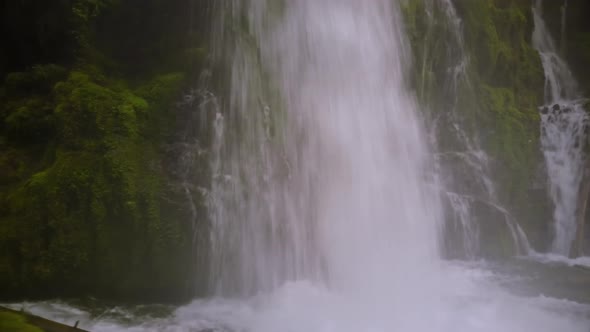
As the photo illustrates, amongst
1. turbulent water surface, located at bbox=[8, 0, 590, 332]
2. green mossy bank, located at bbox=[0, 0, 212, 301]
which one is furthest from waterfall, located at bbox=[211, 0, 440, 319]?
green mossy bank, located at bbox=[0, 0, 212, 301]

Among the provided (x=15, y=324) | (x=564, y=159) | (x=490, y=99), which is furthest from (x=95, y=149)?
(x=564, y=159)

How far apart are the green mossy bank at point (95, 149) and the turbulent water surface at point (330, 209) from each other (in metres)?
0.57

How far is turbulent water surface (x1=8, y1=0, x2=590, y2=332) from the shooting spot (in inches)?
272

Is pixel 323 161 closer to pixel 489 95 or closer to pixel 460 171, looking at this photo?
pixel 460 171

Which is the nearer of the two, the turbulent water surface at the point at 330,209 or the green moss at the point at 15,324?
the green moss at the point at 15,324

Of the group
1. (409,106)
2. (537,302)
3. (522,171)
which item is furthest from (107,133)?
(522,171)

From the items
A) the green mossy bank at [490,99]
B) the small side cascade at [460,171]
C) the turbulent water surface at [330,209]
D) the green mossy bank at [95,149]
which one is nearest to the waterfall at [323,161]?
the turbulent water surface at [330,209]

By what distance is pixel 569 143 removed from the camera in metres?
11.4

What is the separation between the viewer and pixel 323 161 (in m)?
9.08

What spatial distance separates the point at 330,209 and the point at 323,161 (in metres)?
1.09

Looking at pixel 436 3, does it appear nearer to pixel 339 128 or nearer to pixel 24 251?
pixel 339 128

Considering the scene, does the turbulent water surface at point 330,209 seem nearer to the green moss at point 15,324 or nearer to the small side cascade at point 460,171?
the small side cascade at point 460,171

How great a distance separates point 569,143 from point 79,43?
498 inches

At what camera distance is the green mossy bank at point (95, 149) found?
6445 millimetres
